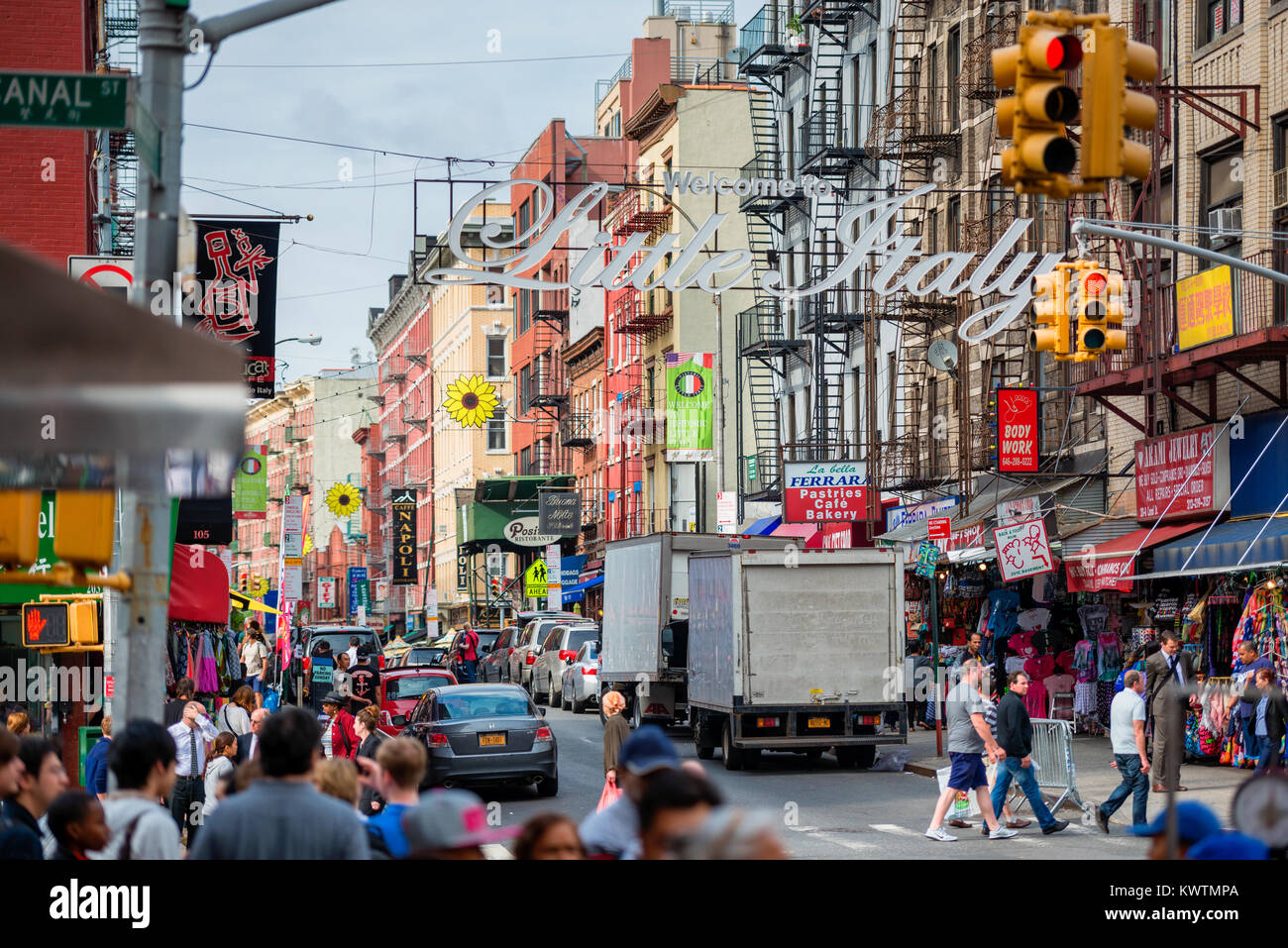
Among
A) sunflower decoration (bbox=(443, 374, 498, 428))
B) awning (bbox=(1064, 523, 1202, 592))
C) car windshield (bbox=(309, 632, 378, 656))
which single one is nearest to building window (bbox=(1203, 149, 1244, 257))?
awning (bbox=(1064, 523, 1202, 592))

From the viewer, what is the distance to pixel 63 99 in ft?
29.1

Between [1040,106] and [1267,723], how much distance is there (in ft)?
40.2

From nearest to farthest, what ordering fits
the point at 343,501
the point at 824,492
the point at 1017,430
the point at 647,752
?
the point at 647,752 < the point at 1017,430 < the point at 824,492 < the point at 343,501

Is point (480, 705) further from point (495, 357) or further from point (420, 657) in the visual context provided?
point (495, 357)

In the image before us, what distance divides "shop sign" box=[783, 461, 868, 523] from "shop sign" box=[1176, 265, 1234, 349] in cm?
1295

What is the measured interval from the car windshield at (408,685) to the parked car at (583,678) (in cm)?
1258

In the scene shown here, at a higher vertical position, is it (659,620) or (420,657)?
(659,620)

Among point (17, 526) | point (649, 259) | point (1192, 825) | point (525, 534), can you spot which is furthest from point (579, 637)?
point (1192, 825)

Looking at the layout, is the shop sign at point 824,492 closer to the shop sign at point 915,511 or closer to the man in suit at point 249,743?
the shop sign at point 915,511

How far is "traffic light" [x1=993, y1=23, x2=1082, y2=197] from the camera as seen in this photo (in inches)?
433

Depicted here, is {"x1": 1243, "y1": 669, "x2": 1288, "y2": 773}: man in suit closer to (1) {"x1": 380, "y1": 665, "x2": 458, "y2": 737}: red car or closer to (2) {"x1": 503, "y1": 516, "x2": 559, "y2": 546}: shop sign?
(1) {"x1": 380, "y1": 665, "x2": 458, "y2": 737}: red car

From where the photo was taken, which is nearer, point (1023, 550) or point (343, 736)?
point (343, 736)

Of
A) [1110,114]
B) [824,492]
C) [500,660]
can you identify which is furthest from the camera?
[500,660]

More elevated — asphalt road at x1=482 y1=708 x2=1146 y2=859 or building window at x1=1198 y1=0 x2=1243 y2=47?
building window at x1=1198 y1=0 x2=1243 y2=47
